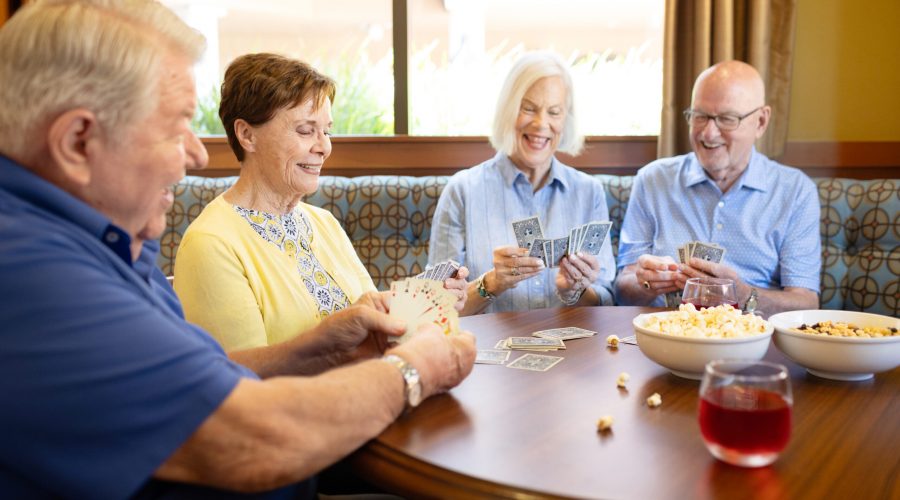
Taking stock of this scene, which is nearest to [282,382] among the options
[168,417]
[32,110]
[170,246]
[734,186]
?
[168,417]

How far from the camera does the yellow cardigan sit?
183 centimetres

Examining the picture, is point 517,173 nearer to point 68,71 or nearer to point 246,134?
point 246,134

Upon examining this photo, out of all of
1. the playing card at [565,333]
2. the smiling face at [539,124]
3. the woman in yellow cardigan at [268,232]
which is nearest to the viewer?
the woman in yellow cardigan at [268,232]

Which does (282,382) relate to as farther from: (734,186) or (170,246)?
(170,246)

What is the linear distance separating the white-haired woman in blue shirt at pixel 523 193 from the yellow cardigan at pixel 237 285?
1.06m

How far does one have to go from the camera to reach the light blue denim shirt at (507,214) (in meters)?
2.96

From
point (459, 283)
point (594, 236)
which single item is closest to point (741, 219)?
point (594, 236)

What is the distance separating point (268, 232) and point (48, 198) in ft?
3.15

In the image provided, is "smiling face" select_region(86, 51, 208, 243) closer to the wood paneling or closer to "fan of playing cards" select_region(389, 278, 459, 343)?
"fan of playing cards" select_region(389, 278, 459, 343)

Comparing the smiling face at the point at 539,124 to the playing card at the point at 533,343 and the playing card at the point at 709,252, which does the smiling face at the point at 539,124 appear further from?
the playing card at the point at 533,343

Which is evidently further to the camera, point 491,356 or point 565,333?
point 565,333

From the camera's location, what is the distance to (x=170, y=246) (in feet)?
12.1

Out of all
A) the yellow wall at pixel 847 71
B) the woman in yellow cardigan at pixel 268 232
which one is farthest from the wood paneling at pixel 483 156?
the woman in yellow cardigan at pixel 268 232

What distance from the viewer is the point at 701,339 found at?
1.50 m
